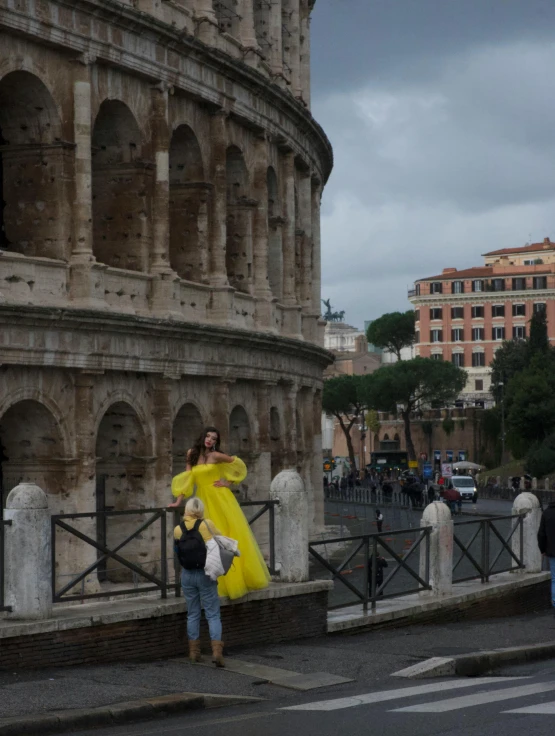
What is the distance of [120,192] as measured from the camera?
98.8 feet

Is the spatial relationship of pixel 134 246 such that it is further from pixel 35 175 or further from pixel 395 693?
pixel 395 693

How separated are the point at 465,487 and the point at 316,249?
40.0 metres

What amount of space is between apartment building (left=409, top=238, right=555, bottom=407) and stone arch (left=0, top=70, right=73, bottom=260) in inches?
4323

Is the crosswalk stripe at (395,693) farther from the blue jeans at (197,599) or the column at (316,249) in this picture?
the column at (316,249)

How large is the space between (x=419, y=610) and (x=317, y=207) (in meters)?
26.7

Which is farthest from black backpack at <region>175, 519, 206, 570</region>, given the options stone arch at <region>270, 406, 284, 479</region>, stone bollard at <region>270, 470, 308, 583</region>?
stone arch at <region>270, 406, 284, 479</region>

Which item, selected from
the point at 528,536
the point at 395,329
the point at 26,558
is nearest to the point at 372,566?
the point at 528,536

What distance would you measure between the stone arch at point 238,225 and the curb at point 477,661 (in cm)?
2002

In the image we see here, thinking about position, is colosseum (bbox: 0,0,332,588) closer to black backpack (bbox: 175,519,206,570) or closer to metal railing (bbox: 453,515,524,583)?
metal railing (bbox: 453,515,524,583)

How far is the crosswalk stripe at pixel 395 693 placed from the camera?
1217cm

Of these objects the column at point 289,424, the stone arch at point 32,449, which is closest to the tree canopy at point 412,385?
the column at point 289,424

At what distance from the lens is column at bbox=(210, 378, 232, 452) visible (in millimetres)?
32750

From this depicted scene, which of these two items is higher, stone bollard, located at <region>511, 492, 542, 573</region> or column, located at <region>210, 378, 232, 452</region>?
column, located at <region>210, 378, 232, 452</region>

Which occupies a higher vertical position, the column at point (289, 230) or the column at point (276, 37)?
the column at point (276, 37)
